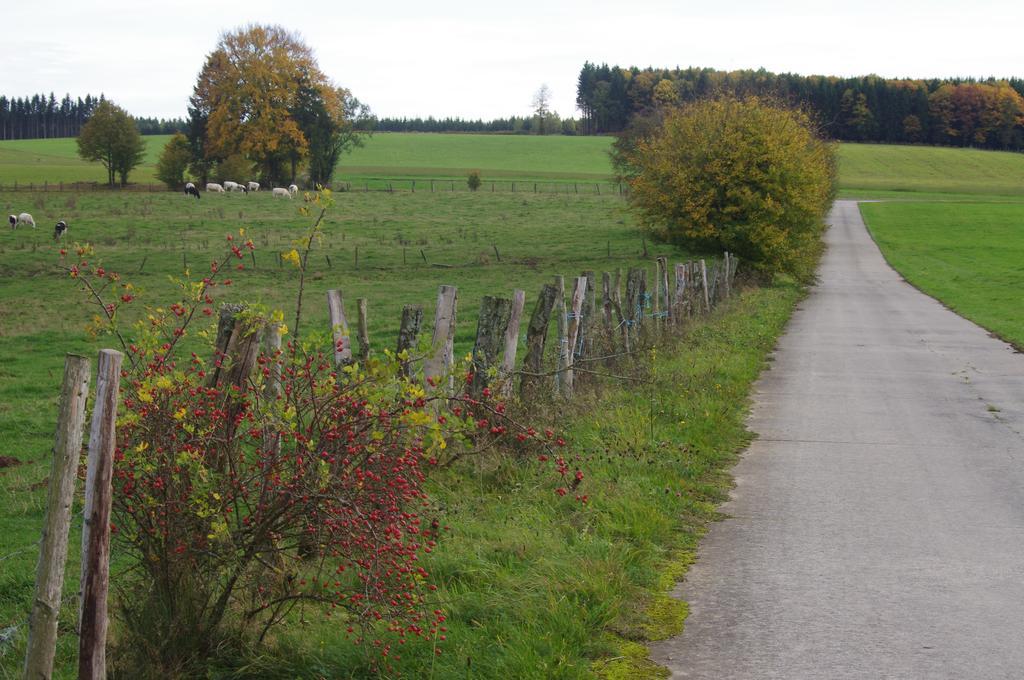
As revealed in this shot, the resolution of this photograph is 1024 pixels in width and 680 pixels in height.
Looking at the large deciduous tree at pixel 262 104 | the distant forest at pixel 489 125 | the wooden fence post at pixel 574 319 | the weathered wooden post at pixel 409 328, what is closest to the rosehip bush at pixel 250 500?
the weathered wooden post at pixel 409 328

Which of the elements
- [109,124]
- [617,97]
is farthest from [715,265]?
[617,97]

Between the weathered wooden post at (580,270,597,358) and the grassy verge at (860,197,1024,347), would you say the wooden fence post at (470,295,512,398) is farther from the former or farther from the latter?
the grassy verge at (860,197,1024,347)

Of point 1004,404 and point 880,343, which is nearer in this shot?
point 1004,404

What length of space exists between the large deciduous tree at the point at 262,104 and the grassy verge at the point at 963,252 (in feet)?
140

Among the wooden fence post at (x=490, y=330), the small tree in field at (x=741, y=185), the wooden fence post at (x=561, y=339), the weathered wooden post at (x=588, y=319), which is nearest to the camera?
the wooden fence post at (x=490, y=330)

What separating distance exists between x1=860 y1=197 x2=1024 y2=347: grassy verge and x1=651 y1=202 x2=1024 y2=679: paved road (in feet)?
29.9

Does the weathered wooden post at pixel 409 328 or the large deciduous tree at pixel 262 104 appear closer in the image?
the weathered wooden post at pixel 409 328

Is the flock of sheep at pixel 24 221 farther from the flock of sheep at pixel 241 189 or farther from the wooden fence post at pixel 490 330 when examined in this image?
the wooden fence post at pixel 490 330

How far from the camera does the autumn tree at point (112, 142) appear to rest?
78688 millimetres

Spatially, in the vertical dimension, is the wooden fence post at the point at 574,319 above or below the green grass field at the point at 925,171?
below

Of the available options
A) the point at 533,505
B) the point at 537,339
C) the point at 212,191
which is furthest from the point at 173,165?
the point at 533,505

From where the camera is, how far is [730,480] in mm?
8945

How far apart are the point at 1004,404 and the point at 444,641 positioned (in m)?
10.6

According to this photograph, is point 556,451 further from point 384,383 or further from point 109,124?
point 109,124
